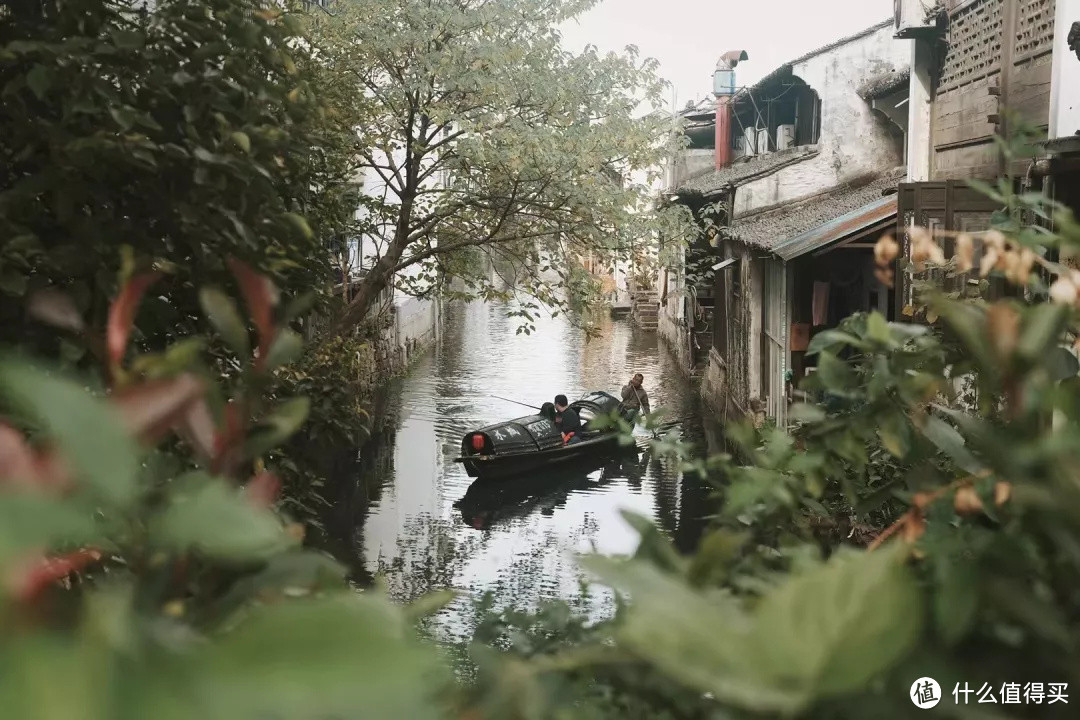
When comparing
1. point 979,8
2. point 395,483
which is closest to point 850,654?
point 979,8

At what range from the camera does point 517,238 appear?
12648 millimetres

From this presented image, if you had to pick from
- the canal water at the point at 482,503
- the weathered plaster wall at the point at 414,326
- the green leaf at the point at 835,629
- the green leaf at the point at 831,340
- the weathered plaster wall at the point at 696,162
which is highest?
the weathered plaster wall at the point at 696,162

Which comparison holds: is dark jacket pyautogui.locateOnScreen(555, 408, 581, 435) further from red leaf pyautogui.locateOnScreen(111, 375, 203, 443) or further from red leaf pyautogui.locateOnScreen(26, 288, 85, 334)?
red leaf pyautogui.locateOnScreen(111, 375, 203, 443)

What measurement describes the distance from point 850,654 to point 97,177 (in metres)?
2.93

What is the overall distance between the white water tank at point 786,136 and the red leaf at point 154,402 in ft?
75.3

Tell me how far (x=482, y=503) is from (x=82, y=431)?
14576 mm

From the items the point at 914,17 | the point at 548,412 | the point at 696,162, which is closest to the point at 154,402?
the point at 914,17

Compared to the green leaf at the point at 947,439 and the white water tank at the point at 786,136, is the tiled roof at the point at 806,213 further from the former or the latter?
Result: the green leaf at the point at 947,439

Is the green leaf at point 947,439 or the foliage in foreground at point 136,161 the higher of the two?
the foliage in foreground at point 136,161

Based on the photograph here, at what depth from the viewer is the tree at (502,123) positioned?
11.9m

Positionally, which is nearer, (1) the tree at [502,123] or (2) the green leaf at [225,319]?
(2) the green leaf at [225,319]

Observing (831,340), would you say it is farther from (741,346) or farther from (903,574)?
(741,346)

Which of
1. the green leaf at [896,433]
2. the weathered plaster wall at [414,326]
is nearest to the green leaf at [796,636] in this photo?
the green leaf at [896,433]

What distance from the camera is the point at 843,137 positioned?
1895cm
